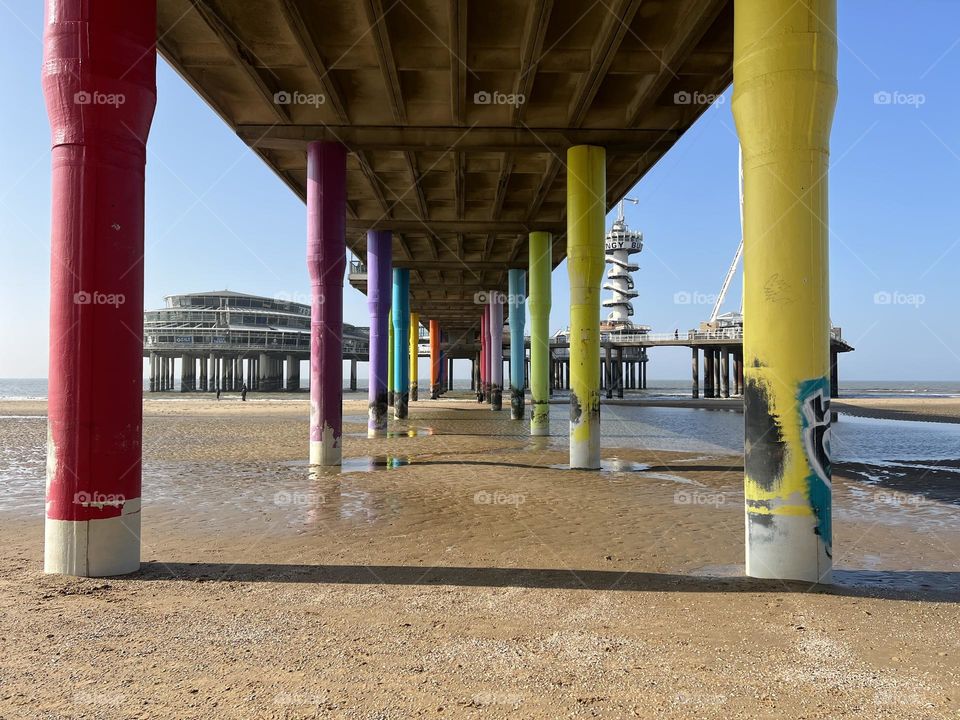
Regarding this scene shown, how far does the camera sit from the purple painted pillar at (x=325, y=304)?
45.0 ft

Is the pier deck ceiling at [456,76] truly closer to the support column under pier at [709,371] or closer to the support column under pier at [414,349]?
the support column under pier at [414,349]

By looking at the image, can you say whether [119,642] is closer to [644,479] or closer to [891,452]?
[644,479]

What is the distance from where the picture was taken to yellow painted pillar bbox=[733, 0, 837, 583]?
18.8 feet

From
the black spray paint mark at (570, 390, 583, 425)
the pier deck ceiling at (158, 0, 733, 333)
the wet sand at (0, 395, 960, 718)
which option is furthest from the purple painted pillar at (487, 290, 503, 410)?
the wet sand at (0, 395, 960, 718)

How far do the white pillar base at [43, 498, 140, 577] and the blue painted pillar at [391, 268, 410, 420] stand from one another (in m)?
23.5

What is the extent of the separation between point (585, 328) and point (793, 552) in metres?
8.30

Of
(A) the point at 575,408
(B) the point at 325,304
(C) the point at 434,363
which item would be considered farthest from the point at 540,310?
(C) the point at 434,363

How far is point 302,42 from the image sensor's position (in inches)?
427

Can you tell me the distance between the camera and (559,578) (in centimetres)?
594

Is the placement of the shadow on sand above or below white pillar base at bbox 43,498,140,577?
below

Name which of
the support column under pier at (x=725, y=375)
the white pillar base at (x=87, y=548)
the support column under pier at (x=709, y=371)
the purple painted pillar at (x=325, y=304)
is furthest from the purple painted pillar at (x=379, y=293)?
the support column under pier at (x=725, y=375)

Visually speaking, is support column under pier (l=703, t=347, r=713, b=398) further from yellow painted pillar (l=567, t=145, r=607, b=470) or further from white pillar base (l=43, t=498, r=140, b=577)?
white pillar base (l=43, t=498, r=140, b=577)

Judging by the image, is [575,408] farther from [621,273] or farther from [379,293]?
[621,273]

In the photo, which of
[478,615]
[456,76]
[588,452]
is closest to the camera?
[478,615]
